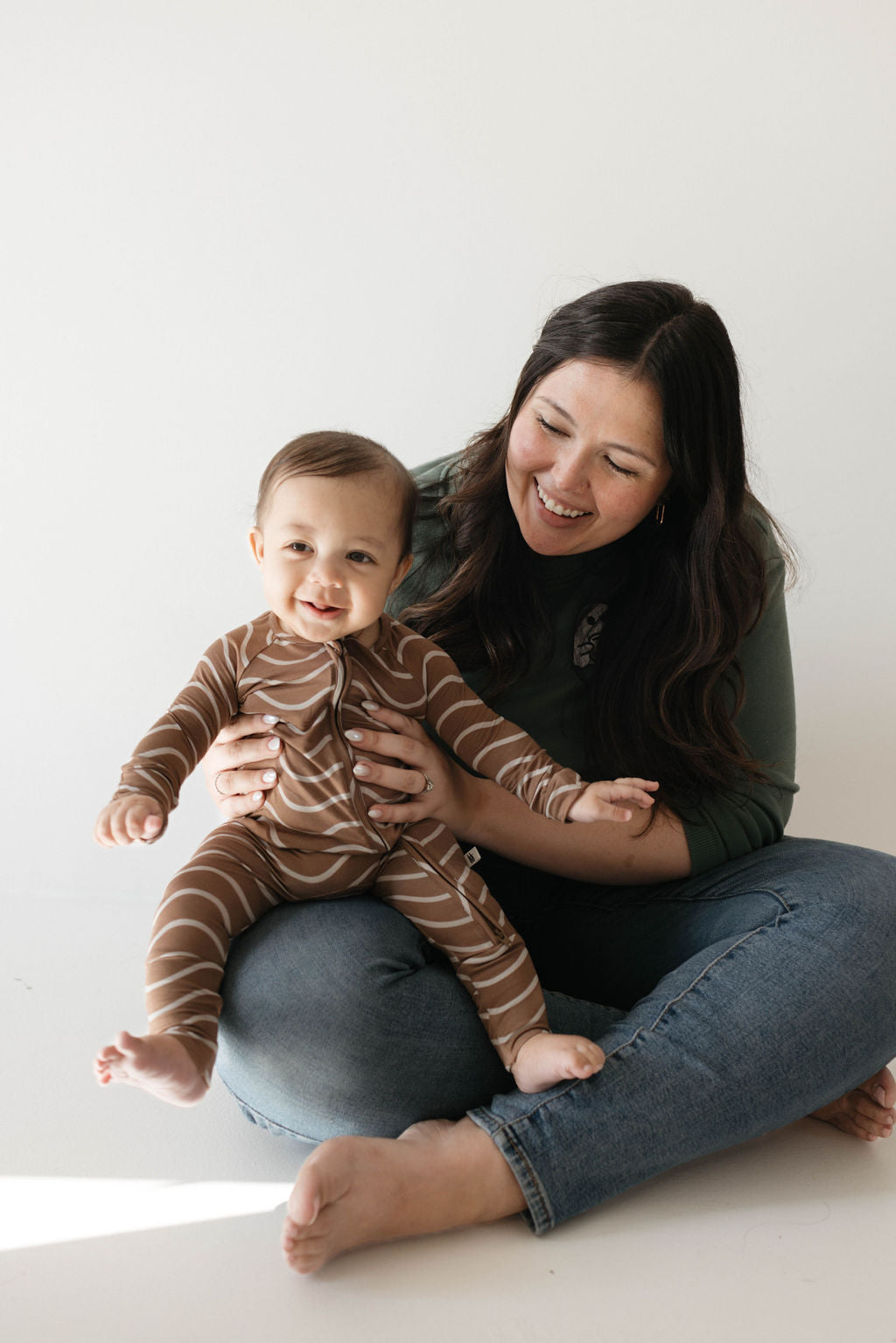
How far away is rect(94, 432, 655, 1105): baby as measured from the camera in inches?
48.4

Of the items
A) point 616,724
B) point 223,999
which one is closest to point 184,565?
point 616,724

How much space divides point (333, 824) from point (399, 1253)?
428 millimetres

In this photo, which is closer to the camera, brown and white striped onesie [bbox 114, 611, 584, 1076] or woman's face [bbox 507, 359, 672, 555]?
brown and white striped onesie [bbox 114, 611, 584, 1076]

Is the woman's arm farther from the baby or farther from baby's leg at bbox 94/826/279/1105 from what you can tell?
baby's leg at bbox 94/826/279/1105

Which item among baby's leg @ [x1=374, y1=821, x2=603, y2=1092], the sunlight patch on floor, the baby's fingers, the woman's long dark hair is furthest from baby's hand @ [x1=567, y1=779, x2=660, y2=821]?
the sunlight patch on floor

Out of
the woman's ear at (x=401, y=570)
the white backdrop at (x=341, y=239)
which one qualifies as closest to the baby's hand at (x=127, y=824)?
the woman's ear at (x=401, y=570)

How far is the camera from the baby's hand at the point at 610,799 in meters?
1.26

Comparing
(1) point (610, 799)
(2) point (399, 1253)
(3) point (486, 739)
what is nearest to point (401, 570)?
(3) point (486, 739)

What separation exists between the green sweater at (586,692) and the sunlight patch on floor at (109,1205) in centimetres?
66

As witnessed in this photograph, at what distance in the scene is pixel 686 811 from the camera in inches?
62.0

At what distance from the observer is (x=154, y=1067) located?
1068 mm

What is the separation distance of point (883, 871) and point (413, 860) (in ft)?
1.82

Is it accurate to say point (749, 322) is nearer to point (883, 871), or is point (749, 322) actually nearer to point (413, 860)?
point (883, 871)

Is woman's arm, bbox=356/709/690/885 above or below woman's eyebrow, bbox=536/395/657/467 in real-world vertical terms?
below
